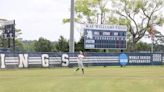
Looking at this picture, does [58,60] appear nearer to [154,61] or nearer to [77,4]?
[154,61]

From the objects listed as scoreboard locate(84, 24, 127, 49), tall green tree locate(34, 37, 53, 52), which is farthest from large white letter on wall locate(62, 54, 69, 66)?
tall green tree locate(34, 37, 53, 52)

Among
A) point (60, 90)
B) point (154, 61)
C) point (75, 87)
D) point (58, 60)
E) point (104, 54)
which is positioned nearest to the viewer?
point (60, 90)

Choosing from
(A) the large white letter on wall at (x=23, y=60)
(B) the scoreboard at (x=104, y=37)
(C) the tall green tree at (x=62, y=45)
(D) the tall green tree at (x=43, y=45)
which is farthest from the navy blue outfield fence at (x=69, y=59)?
(D) the tall green tree at (x=43, y=45)

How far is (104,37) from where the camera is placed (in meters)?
51.0

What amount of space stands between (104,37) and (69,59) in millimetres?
6780

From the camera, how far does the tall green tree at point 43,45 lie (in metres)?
83.1

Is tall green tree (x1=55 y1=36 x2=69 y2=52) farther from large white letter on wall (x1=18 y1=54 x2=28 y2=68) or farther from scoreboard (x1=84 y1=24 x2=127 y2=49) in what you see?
large white letter on wall (x1=18 y1=54 x2=28 y2=68)

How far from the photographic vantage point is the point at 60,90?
20766 mm

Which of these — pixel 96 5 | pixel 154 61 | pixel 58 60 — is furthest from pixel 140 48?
pixel 58 60

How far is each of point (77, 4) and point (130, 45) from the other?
12258 millimetres

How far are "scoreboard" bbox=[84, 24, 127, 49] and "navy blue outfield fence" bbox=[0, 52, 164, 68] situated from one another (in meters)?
1.66

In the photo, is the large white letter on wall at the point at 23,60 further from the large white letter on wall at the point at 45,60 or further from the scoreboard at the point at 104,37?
the scoreboard at the point at 104,37

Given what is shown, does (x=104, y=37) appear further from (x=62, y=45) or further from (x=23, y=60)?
(x=62, y=45)

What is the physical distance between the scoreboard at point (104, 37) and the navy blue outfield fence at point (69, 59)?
1.66 metres
